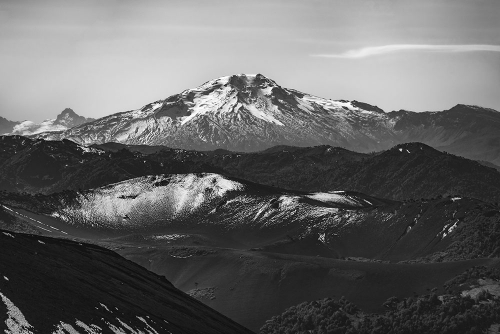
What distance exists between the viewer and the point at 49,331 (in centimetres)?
8825

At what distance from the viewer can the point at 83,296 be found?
4188 inches

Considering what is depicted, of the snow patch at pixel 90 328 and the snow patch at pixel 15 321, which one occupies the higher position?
the snow patch at pixel 15 321

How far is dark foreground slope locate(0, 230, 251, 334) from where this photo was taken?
304ft

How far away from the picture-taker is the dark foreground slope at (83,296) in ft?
304

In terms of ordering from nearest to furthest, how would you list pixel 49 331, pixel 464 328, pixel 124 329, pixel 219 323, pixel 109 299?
pixel 49 331 → pixel 124 329 → pixel 109 299 → pixel 219 323 → pixel 464 328

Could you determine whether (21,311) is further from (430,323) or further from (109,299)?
(430,323)

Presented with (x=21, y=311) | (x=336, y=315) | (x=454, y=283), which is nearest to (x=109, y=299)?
(x=21, y=311)

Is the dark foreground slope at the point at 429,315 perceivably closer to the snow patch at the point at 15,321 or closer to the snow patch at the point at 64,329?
the snow patch at the point at 64,329

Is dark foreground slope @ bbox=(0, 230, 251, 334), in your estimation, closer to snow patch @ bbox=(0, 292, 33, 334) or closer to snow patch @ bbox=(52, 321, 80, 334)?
snow patch @ bbox=(0, 292, 33, 334)

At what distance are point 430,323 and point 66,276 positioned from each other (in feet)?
313

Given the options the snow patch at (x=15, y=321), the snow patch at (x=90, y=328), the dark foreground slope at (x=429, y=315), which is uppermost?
the snow patch at (x=15, y=321)

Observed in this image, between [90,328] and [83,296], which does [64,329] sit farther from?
[83,296]

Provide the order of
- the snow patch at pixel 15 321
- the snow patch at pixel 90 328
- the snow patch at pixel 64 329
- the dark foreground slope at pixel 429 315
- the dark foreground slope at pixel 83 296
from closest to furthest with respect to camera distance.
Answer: the snow patch at pixel 15 321, the snow patch at pixel 64 329, the dark foreground slope at pixel 83 296, the snow patch at pixel 90 328, the dark foreground slope at pixel 429 315

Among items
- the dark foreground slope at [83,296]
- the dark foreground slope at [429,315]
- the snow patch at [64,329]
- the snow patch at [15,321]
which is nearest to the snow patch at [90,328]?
the dark foreground slope at [83,296]
